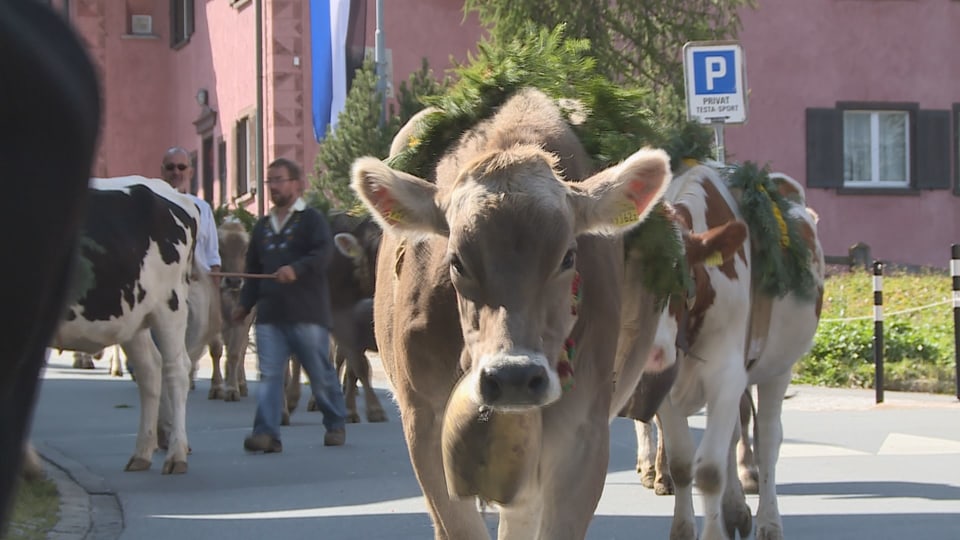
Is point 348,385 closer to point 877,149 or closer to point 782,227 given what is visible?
point 782,227

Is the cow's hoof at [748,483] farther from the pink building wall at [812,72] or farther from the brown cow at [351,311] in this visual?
the pink building wall at [812,72]

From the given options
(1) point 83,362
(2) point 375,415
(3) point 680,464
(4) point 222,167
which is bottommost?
(1) point 83,362

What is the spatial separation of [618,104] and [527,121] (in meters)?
0.47

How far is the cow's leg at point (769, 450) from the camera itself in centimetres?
798

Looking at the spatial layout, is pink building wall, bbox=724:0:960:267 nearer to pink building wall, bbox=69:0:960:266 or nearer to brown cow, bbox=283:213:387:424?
pink building wall, bbox=69:0:960:266

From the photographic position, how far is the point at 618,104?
5945 mm

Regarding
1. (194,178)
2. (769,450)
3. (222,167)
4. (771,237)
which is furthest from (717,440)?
(194,178)

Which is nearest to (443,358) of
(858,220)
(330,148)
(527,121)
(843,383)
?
(527,121)

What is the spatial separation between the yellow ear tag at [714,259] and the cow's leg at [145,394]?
5237 mm

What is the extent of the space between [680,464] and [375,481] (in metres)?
3.43

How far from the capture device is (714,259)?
7180 mm

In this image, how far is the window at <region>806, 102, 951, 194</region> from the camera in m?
33.2

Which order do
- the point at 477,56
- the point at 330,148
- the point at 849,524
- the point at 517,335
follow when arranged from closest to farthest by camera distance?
the point at 517,335 < the point at 477,56 < the point at 849,524 < the point at 330,148

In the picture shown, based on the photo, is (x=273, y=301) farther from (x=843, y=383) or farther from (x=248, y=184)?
(x=248, y=184)
